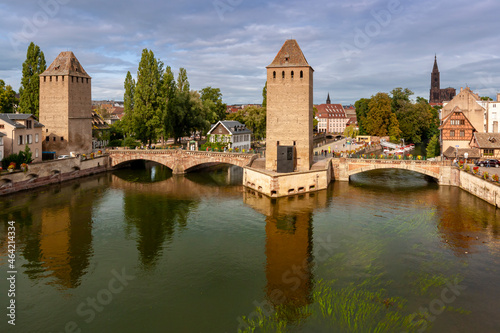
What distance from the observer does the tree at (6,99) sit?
195ft

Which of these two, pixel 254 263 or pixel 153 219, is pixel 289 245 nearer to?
pixel 254 263

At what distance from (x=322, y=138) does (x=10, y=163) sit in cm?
7970

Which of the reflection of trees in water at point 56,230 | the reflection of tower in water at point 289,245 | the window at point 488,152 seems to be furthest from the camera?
the window at point 488,152

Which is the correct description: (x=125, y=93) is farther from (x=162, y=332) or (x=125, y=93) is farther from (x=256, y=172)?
(x=162, y=332)

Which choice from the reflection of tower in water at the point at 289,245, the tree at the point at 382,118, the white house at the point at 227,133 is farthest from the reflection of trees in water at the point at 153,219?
the tree at the point at 382,118

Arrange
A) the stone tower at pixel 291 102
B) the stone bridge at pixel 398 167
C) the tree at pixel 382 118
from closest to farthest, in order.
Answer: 1. the stone tower at pixel 291 102
2. the stone bridge at pixel 398 167
3. the tree at pixel 382 118

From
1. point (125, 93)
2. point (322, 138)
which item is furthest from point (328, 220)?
point (322, 138)

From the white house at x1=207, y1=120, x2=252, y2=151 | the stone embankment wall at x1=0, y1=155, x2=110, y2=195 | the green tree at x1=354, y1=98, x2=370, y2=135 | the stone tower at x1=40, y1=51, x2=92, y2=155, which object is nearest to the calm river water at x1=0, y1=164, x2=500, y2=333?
the stone embankment wall at x1=0, y1=155, x2=110, y2=195

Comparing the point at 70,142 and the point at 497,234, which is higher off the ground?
the point at 70,142

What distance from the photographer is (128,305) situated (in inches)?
737

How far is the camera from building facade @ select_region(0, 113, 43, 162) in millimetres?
45656

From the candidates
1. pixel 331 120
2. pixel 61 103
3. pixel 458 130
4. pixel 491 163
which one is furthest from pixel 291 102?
pixel 331 120

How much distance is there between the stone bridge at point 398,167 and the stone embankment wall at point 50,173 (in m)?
33.9

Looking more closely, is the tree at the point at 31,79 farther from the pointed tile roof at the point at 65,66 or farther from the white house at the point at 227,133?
the white house at the point at 227,133
